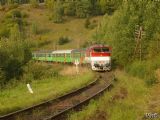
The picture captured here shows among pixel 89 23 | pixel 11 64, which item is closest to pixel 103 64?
pixel 11 64

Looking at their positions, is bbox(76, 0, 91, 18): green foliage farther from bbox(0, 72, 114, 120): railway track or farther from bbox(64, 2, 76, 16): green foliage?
bbox(0, 72, 114, 120): railway track

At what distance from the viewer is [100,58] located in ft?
123

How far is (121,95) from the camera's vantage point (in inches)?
800

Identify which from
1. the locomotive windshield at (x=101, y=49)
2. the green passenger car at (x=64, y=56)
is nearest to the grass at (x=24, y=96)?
the locomotive windshield at (x=101, y=49)

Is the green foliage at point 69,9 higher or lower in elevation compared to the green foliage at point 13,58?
lower

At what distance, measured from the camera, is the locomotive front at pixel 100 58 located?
122 ft

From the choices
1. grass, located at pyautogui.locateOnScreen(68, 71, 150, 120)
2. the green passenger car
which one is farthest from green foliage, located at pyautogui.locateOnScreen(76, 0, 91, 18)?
grass, located at pyautogui.locateOnScreen(68, 71, 150, 120)

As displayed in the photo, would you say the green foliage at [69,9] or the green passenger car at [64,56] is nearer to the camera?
the green passenger car at [64,56]

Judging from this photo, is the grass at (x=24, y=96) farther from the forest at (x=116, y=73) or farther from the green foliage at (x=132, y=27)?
the green foliage at (x=132, y=27)

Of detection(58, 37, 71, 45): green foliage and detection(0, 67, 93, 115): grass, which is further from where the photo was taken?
detection(58, 37, 71, 45): green foliage

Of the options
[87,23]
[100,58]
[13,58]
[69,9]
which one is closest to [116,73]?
[100,58]

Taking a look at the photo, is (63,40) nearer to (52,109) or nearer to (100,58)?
(100,58)

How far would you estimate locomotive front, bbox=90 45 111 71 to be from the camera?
3709 centimetres

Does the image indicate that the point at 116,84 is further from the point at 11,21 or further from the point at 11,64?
the point at 11,21
